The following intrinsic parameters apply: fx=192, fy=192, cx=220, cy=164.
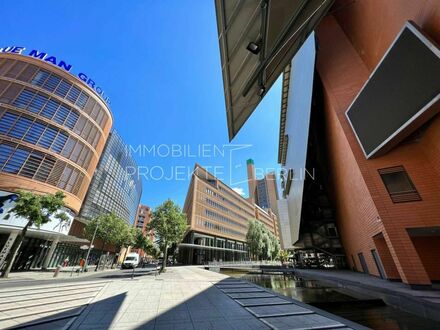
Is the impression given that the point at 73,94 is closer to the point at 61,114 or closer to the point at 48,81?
the point at 48,81

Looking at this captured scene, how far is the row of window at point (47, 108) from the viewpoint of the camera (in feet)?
81.8

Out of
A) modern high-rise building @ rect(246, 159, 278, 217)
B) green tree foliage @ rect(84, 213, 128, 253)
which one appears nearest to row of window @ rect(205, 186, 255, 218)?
green tree foliage @ rect(84, 213, 128, 253)

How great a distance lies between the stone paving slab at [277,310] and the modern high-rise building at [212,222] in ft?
139

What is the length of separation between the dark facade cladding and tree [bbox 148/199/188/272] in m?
20.1

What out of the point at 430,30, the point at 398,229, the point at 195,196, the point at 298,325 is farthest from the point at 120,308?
the point at 195,196

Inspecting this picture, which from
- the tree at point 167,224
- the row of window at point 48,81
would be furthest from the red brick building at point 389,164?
the row of window at point 48,81

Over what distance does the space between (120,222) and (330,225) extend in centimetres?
3355

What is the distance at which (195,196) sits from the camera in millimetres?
51188

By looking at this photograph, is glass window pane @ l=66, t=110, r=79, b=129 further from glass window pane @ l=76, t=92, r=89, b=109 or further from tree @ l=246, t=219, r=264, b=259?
tree @ l=246, t=219, r=264, b=259

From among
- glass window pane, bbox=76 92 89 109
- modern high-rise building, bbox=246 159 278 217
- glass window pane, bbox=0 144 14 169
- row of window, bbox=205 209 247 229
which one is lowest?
glass window pane, bbox=0 144 14 169

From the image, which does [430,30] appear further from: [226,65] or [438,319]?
[438,319]

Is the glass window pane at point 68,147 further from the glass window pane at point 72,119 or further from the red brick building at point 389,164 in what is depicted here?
the red brick building at point 389,164

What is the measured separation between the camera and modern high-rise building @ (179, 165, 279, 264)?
49.5m

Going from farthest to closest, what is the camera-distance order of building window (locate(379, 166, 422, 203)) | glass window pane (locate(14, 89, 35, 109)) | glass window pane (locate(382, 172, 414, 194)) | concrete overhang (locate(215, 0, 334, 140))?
glass window pane (locate(14, 89, 35, 109)) → glass window pane (locate(382, 172, 414, 194)) → building window (locate(379, 166, 422, 203)) → concrete overhang (locate(215, 0, 334, 140))
